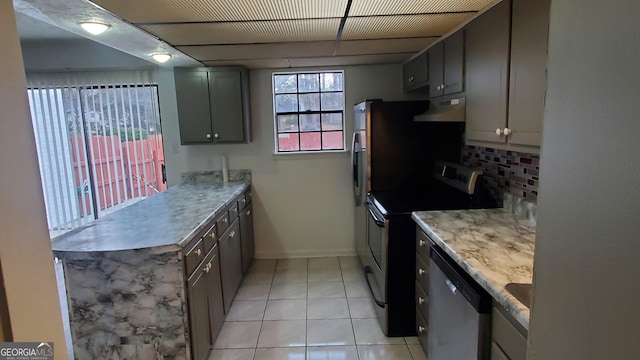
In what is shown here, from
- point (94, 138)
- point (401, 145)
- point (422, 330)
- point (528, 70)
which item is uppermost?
point (528, 70)

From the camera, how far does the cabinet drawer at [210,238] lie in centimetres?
238

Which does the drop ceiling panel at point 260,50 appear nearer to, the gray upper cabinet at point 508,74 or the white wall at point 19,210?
the gray upper cabinet at point 508,74

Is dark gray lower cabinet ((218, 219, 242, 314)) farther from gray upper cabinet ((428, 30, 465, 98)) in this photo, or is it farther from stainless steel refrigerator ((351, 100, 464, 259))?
gray upper cabinet ((428, 30, 465, 98))

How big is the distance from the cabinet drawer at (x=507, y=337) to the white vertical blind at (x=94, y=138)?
3.76 metres

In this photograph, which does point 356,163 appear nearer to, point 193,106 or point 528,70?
point 193,106

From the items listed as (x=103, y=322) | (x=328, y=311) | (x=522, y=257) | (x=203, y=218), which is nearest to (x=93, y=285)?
(x=103, y=322)

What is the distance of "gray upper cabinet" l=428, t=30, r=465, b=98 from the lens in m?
2.37

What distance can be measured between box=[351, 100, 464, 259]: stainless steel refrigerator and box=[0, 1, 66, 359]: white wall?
8.54ft

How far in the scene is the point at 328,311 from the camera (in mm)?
3023

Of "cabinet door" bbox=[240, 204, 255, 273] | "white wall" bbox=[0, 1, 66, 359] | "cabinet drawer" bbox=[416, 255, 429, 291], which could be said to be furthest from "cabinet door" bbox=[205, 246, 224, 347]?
"white wall" bbox=[0, 1, 66, 359]

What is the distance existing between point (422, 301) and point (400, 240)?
1.36ft

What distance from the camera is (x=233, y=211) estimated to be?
3.27 m

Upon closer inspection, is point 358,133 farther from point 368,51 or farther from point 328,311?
point 328,311

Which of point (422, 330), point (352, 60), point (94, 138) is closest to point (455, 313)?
point (422, 330)
